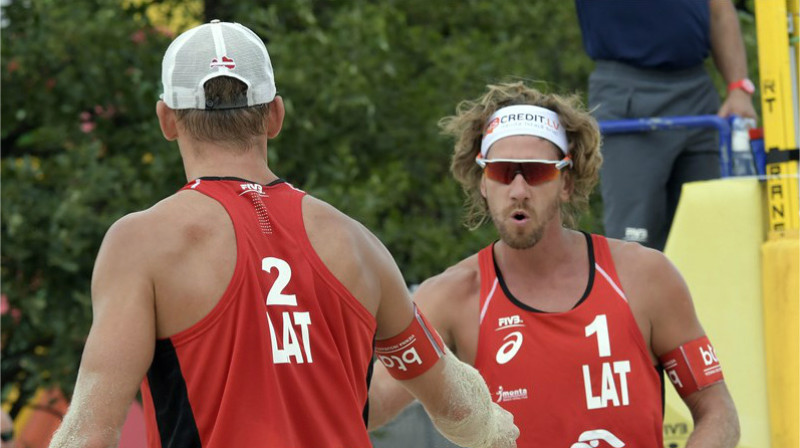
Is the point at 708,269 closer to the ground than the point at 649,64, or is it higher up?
closer to the ground

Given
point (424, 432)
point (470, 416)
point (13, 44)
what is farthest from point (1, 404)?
point (470, 416)

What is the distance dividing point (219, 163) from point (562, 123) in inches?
86.5

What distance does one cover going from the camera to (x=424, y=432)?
17.5 ft

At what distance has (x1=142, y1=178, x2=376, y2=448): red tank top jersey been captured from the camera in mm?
2682

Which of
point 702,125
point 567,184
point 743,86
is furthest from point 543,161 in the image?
point 743,86

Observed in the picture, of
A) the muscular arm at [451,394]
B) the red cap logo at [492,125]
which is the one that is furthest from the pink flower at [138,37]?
the muscular arm at [451,394]

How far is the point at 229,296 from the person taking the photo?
2695mm

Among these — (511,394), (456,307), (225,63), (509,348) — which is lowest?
(511,394)

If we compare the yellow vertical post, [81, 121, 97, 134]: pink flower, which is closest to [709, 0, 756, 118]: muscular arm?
the yellow vertical post

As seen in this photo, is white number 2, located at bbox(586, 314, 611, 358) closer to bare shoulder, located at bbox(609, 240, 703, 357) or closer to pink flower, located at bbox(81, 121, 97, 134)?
bare shoulder, located at bbox(609, 240, 703, 357)

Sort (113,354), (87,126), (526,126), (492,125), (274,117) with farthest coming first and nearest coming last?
(87,126), (492,125), (526,126), (274,117), (113,354)

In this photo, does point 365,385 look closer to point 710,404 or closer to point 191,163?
point 191,163

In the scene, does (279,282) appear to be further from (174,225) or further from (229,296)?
(174,225)

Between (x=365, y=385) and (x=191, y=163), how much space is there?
0.61 m
